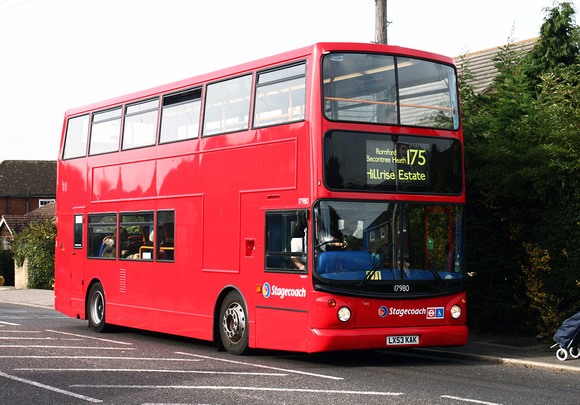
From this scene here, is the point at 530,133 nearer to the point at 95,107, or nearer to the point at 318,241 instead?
the point at 318,241

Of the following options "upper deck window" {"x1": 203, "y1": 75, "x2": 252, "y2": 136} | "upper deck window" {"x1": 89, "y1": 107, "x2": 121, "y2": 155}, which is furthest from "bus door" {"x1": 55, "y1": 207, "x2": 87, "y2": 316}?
"upper deck window" {"x1": 203, "y1": 75, "x2": 252, "y2": 136}

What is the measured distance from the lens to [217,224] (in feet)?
40.8

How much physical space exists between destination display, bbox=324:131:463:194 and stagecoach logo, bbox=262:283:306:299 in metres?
1.47

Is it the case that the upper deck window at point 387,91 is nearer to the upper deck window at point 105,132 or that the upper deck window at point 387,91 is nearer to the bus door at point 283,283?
the bus door at point 283,283

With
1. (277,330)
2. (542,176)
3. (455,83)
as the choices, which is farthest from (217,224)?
(542,176)

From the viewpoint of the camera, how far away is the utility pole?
14719 mm

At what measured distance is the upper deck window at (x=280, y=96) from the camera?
35.4 ft

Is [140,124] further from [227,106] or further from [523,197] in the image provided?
[523,197]

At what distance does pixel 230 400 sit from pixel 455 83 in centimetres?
594

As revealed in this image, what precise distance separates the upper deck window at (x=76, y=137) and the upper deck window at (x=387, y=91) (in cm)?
770

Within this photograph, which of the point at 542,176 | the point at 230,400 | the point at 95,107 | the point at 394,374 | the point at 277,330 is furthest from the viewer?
the point at 95,107

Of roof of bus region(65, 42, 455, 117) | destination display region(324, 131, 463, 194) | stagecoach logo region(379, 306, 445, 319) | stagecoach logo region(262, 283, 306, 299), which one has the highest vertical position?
roof of bus region(65, 42, 455, 117)

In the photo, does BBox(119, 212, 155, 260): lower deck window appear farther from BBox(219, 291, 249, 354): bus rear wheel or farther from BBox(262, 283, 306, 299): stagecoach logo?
BBox(262, 283, 306, 299): stagecoach logo

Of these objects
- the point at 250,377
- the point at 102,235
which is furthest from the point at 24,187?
the point at 250,377
